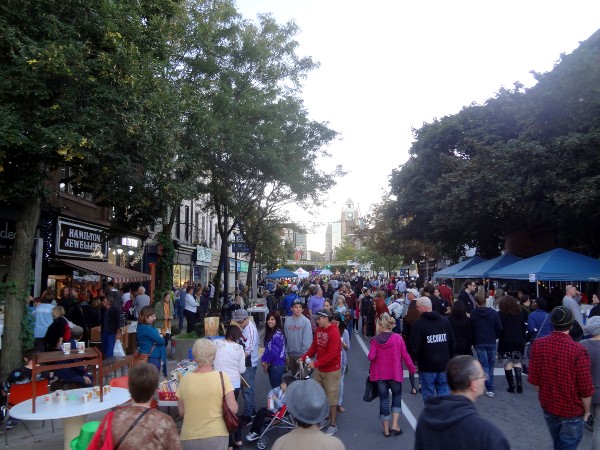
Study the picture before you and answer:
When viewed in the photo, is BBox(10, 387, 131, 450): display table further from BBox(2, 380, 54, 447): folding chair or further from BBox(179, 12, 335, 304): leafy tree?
BBox(179, 12, 335, 304): leafy tree

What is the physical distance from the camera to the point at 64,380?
8242 millimetres

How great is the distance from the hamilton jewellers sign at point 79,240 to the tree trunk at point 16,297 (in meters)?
7.03

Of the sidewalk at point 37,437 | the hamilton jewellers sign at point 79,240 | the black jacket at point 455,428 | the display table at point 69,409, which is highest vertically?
the hamilton jewellers sign at point 79,240

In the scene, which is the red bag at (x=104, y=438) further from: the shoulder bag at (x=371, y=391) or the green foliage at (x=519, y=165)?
the green foliage at (x=519, y=165)

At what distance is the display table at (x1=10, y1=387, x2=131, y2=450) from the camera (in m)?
5.47

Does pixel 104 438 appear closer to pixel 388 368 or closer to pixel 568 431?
pixel 568 431

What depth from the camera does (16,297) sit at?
9.34m

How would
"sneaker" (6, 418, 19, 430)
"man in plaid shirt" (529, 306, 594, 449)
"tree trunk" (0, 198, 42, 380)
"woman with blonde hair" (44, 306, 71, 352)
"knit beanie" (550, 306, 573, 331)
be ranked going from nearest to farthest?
"man in plaid shirt" (529, 306, 594, 449) → "knit beanie" (550, 306, 573, 331) → "sneaker" (6, 418, 19, 430) → "tree trunk" (0, 198, 42, 380) → "woman with blonde hair" (44, 306, 71, 352)

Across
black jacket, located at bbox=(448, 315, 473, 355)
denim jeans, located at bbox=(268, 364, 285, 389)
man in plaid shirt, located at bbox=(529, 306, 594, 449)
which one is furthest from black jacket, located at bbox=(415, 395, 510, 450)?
black jacket, located at bbox=(448, 315, 473, 355)

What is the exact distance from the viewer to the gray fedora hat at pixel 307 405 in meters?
3.06

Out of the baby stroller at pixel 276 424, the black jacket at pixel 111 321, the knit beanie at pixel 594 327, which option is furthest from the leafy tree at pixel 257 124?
the knit beanie at pixel 594 327

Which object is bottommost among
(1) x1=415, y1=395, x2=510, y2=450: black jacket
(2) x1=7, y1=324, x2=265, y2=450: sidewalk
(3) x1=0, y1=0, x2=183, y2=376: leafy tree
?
(2) x1=7, y1=324, x2=265, y2=450: sidewalk

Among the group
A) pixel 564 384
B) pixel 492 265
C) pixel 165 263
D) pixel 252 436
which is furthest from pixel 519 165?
pixel 564 384

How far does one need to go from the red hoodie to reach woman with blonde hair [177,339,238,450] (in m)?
3.17
